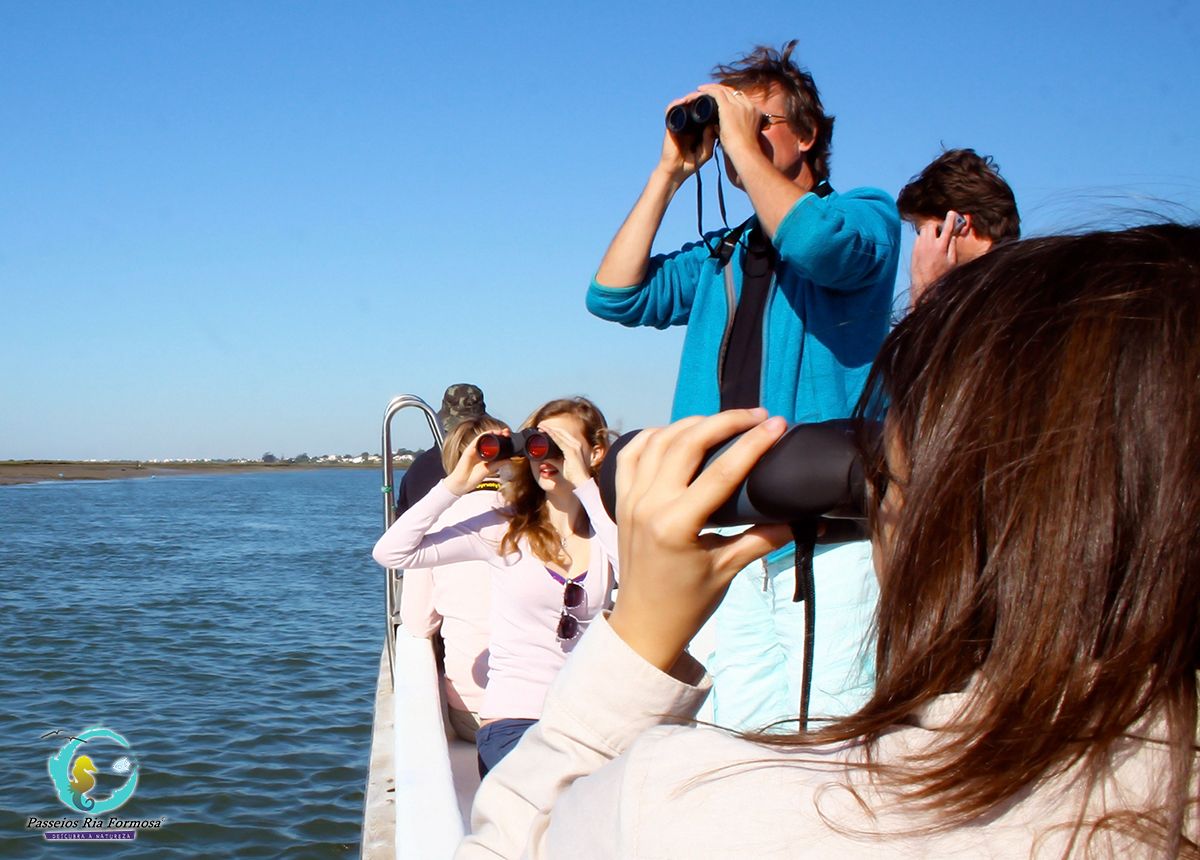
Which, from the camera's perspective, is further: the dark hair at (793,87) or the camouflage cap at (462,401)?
the camouflage cap at (462,401)

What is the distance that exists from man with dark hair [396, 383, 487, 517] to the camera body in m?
1.70

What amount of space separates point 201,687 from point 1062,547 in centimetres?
964

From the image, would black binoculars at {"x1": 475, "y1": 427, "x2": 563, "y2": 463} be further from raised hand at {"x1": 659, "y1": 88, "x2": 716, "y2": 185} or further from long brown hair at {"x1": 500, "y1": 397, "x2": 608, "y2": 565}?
raised hand at {"x1": 659, "y1": 88, "x2": 716, "y2": 185}

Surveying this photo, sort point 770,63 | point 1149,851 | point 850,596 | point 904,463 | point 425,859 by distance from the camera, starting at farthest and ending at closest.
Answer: point 770,63
point 425,859
point 850,596
point 904,463
point 1149,851

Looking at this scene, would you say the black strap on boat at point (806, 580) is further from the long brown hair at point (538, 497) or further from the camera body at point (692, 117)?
the long brown hair at point (538, 497)

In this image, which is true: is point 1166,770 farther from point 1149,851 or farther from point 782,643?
point 782,643

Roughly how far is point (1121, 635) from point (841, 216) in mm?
1340

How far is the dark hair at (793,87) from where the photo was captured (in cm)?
219

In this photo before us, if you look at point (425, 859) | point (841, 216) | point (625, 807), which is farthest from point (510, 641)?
point (625, 807)

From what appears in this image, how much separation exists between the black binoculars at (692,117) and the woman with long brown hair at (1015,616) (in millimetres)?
1370

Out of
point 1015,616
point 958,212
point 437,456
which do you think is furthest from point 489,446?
point 1015,616

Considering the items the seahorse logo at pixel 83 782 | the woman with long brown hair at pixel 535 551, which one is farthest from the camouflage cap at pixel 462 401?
the seahorse logo at pixel 83 782

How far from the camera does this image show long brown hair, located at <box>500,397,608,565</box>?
312 centimetres

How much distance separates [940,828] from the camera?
641 millimetres
